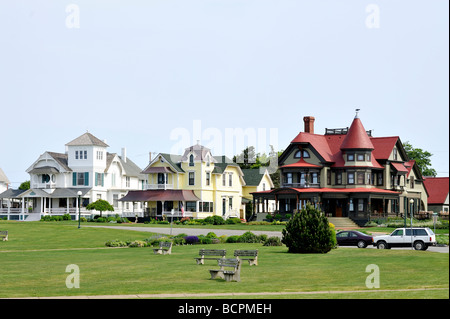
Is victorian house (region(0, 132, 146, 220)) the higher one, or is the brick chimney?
the brick chimney

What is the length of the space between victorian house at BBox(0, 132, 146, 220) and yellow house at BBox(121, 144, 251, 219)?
5025 mm

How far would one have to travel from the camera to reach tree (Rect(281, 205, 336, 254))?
37.3m

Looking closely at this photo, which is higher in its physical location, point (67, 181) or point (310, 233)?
point (67, 181)

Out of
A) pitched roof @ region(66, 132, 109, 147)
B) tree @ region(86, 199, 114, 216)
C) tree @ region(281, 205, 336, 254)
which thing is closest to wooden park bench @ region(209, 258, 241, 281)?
tree @ region(281, 205, 336, 254)

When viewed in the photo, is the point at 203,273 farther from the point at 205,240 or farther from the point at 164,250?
the point at 205,240

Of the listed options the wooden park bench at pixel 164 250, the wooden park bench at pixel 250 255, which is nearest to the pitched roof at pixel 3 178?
the wooden park bench at pixel 164 250

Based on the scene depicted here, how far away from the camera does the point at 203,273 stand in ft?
92.4

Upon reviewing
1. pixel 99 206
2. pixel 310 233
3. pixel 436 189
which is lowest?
pixel 310 233

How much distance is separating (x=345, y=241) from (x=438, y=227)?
68.4 ft

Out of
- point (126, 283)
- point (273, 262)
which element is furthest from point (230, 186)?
point (126, 283)

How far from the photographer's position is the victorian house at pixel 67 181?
9038cm

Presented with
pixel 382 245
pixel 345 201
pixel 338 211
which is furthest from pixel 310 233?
pixel 338 211

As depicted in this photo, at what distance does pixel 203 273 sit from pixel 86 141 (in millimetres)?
66575

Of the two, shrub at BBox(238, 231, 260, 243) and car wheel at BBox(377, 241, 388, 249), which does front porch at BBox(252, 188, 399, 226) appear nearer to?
shrub at BBox(238, 231, 260, 243)
